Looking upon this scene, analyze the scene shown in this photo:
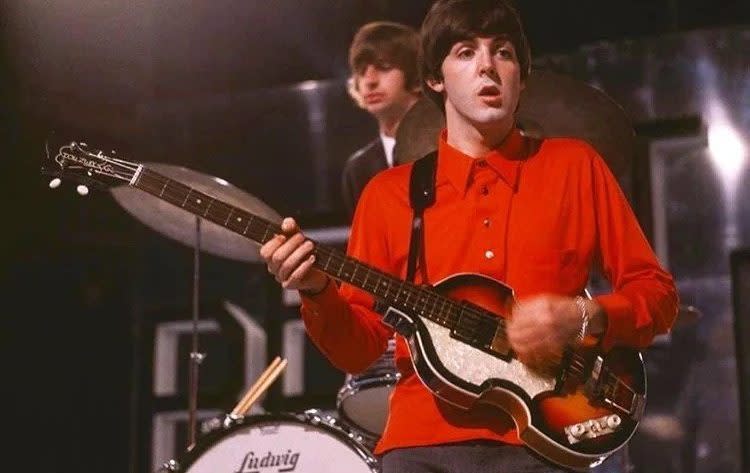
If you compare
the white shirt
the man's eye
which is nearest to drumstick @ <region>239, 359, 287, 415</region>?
the white shirt

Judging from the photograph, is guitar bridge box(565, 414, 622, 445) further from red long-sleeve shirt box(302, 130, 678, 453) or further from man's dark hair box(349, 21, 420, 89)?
man's dark hair box(349, 21, 420, 89)

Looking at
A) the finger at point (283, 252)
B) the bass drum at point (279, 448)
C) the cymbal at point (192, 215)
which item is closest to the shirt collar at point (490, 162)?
the finger at point (283, 252)

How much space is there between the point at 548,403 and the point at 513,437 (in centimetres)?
12

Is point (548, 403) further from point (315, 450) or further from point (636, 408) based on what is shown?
point (315, 450)

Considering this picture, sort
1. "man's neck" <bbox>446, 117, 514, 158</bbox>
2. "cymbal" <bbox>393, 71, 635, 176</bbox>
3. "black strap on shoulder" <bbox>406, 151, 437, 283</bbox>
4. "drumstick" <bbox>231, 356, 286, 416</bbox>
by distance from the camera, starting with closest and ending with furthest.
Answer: "black strap on shoulder" <bbox>406, 151, 437, 283</bbox> → "man's neck" <bbox>446, 117, 514, 158</bbox> → "cymbal" <bbox>393, 71, 635, 176</bbox> → "drumstick" <bbox>231, 356, 286, 416</bbox>

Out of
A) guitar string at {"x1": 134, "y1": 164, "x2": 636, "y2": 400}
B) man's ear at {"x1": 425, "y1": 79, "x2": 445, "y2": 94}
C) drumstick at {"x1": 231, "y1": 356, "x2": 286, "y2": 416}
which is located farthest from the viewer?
drumstick at {"x1": 231, "y1": 356, "x2": 286, "y2": 416}

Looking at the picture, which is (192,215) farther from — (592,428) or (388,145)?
(592,428)

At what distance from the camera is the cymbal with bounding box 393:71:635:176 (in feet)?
10.7

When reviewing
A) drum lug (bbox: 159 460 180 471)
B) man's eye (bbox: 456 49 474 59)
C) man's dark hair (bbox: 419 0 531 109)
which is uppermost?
man's dark hair (bbox: 419 0 531 109)

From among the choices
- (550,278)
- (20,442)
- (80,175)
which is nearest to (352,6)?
(20,442)

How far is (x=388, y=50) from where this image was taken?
457cm

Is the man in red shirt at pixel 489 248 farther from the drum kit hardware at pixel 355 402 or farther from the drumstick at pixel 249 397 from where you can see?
the drumstick at pixel 249 397

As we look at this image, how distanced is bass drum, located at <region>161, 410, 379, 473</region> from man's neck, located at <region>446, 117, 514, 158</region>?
1131 mm

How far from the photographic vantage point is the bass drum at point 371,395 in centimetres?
350
